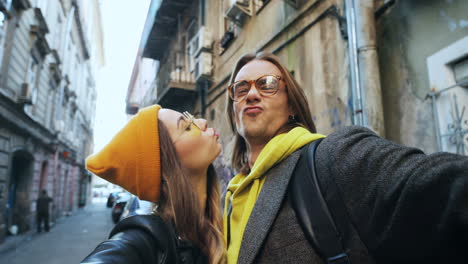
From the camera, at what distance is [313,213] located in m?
1.04

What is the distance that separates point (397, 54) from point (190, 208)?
3.29 metres

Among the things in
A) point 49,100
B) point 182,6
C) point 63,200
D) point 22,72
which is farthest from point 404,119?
point 63,200

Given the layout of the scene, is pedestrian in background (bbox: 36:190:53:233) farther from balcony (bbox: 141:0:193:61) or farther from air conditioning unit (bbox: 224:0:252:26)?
air conditioning unit (bbox: 224:0:252:26)

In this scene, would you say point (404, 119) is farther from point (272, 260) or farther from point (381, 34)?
point (272, 260)

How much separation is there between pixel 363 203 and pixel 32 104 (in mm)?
13276

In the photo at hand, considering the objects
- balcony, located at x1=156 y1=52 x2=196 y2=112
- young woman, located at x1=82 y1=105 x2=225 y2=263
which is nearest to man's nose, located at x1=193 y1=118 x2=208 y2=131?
young woman, located at x1=82 y1=105 x2=225 y2=263

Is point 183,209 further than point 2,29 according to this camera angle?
No

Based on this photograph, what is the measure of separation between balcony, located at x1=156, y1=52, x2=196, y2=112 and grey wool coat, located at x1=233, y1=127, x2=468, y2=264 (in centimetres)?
937


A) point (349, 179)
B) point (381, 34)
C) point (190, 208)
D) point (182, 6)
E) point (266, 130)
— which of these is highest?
point (182, 6)

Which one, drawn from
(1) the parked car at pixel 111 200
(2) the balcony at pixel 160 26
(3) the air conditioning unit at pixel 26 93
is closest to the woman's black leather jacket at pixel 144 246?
(3) the air conditioning unit at pixel 26 93

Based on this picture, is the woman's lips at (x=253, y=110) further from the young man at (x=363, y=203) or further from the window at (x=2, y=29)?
the window at (x=2, y=29)

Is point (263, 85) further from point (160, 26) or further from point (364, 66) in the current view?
point (160, 26)

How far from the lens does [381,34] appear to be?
3.83 m

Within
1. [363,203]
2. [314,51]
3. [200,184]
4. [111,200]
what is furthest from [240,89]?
[111,200]
